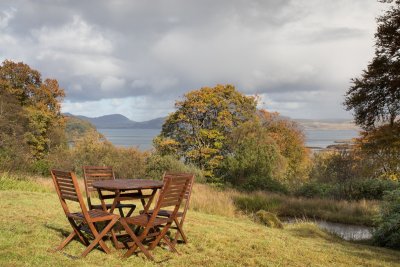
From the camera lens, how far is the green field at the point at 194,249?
6000 millimetres

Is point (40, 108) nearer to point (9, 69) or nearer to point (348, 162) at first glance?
point (9, 69)

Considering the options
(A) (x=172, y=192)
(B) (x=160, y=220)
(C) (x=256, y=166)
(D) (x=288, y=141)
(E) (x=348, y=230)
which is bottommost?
(E) (x=348, y=230)

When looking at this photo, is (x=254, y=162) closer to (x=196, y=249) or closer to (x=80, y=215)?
(x=196, y=249)

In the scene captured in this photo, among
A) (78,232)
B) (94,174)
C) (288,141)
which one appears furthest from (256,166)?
(78,232)

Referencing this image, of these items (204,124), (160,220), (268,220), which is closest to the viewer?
(160,220)

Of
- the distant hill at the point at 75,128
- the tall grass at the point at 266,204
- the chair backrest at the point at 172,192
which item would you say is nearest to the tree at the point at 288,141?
the distant hill at the point at 75,128

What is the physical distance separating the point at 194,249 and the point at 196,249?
0.04 metres

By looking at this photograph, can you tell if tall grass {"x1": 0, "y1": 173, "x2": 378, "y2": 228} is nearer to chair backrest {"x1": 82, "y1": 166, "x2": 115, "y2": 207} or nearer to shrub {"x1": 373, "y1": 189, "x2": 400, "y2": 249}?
shrub {"x1": 373, "y1": 189, "x2": 400, "y2": 249}

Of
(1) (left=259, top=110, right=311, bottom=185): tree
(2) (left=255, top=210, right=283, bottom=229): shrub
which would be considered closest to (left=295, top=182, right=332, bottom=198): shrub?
(2) (left=255, top=210, right=283, bottom=229): shrub

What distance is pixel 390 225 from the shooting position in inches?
438

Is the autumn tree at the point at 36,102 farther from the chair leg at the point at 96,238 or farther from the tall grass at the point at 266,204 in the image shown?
the chair leg at the point at 96,238

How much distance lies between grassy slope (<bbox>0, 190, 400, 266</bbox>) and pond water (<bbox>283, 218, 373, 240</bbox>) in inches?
149

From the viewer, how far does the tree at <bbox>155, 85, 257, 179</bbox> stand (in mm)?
34000

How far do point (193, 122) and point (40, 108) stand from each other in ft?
57.0
